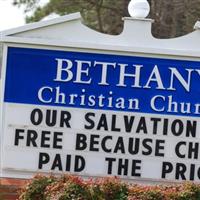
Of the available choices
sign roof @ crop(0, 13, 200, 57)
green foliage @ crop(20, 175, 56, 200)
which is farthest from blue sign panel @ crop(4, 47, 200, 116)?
green foliage @ crop(20, 175, 56, 200)

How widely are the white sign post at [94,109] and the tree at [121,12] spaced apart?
1110cm

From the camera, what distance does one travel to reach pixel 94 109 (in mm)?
8898

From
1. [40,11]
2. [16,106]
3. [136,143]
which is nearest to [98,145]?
[136,143]

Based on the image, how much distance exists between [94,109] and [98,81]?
0.30 m

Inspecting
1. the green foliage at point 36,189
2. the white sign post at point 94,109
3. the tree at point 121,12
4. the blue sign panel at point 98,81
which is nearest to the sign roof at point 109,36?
the white sign post at point 94,109

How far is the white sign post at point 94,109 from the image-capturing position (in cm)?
888

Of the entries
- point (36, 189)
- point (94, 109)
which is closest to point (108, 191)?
point (36, 189)

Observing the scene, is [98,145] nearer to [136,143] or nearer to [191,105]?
[136,143]

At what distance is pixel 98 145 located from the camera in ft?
29.2

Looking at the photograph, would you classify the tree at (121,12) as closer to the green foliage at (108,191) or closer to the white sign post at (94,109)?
the white sign post at (94,109)

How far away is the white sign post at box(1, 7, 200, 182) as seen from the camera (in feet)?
29.1

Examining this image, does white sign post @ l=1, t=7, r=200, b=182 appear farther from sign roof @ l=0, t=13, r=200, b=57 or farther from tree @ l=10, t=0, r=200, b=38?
tree @ l=10, t=0, r=200, b=38

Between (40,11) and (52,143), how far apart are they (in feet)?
62.9

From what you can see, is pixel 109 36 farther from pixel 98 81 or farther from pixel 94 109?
pixel 94 109
